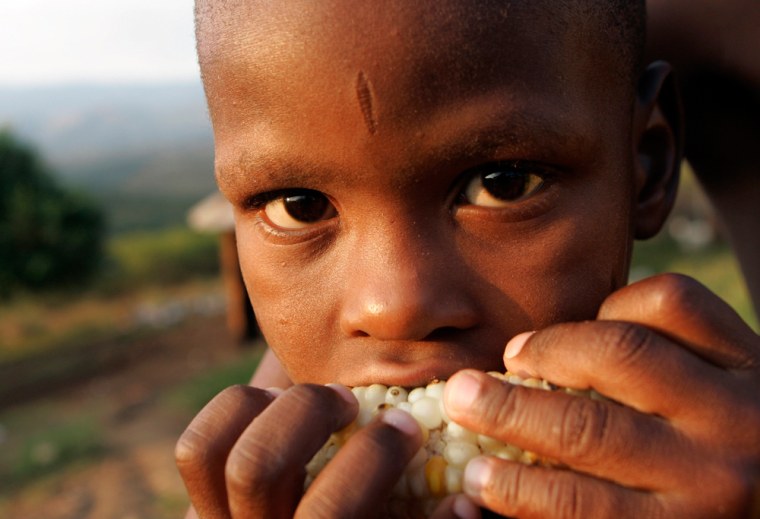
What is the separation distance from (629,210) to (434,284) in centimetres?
58

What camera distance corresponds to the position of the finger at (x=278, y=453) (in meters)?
1.29

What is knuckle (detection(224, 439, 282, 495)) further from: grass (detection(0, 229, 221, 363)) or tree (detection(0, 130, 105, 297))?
tree (detection(0, 130, 105, 297))

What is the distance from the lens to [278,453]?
129cm

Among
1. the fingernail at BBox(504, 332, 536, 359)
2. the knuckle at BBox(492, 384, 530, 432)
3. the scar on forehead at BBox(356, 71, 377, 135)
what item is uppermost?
the scar on forehead at BBox(356, 71, 377, 135)

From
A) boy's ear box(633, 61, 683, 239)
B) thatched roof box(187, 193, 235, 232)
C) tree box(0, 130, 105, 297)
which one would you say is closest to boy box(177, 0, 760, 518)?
boy's ear box(633, 61, 683, 239)

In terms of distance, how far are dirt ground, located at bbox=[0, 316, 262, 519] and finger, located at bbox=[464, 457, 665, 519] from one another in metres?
4.28

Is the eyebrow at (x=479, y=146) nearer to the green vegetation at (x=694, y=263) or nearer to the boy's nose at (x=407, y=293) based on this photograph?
the boy's nose at (x=407, y=293)

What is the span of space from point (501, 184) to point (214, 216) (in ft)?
21.9

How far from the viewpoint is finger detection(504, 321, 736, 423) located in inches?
50.0

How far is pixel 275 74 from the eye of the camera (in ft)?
5.21

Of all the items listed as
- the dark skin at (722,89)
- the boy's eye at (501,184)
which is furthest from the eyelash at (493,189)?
the dark skin at (722,89)

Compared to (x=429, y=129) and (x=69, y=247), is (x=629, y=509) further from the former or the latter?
(x=69, y=247)

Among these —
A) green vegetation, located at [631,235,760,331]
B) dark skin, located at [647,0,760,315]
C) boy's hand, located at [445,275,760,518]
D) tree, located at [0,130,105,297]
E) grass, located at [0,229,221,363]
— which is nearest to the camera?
boy's hand, located at [445,275,760,518]

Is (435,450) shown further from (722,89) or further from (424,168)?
(722,89)
